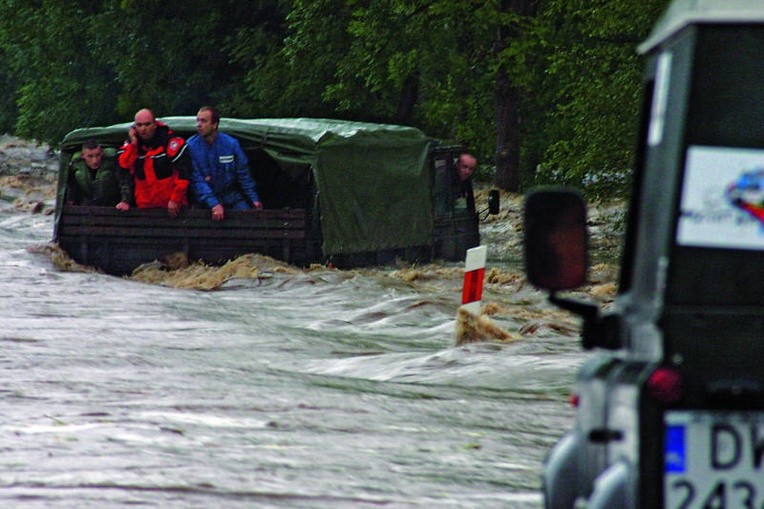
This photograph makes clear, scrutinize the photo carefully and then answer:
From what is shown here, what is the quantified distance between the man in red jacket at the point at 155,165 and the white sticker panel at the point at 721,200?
19.6 metres

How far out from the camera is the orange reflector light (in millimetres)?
4691

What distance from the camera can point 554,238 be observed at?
5141mm

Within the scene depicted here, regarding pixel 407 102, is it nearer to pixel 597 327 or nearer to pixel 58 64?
pixel 58 64

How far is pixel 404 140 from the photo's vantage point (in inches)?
1079

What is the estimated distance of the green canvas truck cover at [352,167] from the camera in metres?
25.6

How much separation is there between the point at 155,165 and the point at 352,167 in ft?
10.8

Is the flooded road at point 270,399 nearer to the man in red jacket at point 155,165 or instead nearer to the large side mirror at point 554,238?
the man in red jacket at point 155,165

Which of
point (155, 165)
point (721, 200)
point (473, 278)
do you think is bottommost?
point (473, 278)

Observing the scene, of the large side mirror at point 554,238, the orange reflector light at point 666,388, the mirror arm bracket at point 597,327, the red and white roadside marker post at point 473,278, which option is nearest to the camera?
the orange reflector light at point 666,388

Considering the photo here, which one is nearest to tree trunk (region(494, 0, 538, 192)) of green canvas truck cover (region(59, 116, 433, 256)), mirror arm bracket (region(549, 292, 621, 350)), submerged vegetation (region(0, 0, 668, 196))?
submerged vegetation (region(0, 0, 668, 196))

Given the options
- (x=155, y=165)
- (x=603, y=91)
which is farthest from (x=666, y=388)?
(x=603, y=91)

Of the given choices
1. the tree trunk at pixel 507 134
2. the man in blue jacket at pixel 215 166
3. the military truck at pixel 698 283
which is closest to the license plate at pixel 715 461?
the military truck at pixel 698 283

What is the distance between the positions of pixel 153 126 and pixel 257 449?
570 inches

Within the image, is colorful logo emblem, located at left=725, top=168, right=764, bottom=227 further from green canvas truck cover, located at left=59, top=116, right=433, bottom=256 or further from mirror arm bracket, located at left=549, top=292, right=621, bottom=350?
green canvas truck cover, located at left=59, top=116, right=433, bottom=256
